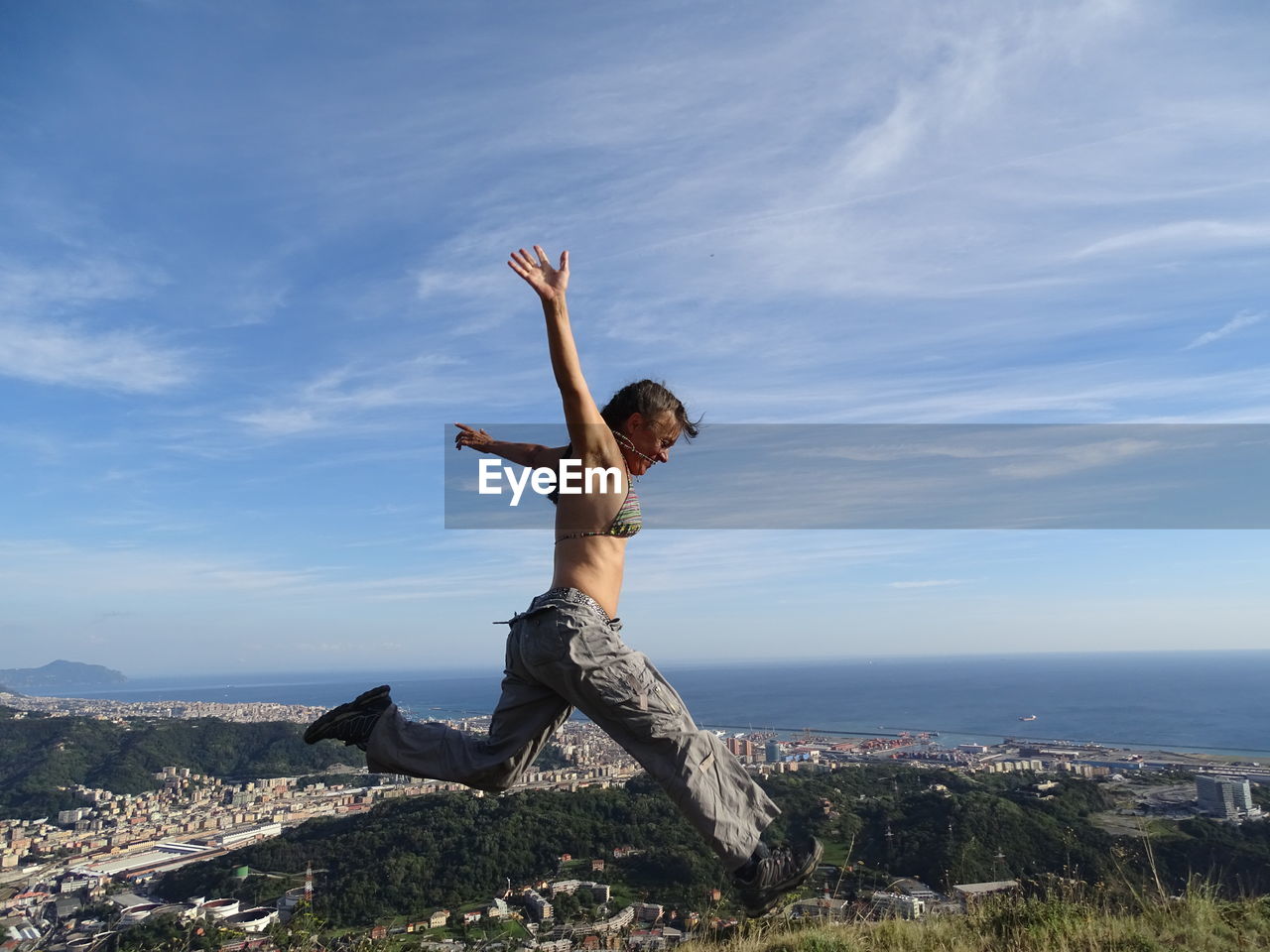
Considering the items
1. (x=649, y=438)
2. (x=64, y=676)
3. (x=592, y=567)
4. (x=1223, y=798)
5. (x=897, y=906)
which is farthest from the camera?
(x=64, y=676)

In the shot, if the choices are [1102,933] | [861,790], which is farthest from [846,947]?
[861,790]

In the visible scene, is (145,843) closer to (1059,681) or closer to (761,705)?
(761,705)

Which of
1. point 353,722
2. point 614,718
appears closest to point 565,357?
point 614,718

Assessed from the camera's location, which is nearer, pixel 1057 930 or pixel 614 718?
pixel 614 718

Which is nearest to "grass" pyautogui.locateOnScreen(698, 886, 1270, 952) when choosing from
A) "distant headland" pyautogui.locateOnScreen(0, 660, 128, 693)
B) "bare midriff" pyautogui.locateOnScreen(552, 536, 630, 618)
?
"bare midriff" pyautogui.locateOnScreen(552, 536, 630, 618)

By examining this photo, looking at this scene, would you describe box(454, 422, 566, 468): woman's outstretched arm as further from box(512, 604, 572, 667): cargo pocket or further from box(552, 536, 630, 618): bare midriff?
box(512, 604, 572, 667): cargo pocket

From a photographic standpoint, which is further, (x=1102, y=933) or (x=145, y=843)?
(x=145, y=843)

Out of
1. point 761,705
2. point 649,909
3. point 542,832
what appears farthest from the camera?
point 761,705

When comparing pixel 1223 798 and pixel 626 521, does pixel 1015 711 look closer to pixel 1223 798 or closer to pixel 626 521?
pixel 1223 798
